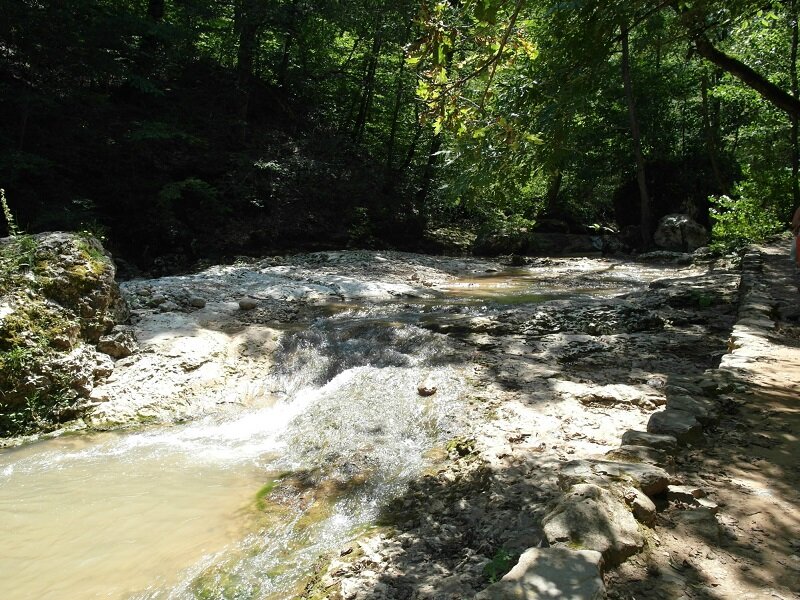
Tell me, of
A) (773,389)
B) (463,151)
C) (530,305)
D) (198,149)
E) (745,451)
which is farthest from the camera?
(198,149)

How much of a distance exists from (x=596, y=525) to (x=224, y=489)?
9.80ft

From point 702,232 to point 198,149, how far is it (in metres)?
16.3

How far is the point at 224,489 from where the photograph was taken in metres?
4.28

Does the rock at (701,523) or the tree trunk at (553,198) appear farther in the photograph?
the tree trunk at (553,198)

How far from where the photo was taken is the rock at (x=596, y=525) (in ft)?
7.61

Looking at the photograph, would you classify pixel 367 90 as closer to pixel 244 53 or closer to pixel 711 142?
pixel 244 53

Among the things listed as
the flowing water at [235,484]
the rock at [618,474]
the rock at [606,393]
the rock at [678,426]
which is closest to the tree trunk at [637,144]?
the flowing water at [235,484]

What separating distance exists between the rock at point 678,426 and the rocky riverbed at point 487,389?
12 mm

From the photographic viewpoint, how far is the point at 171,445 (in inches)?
200

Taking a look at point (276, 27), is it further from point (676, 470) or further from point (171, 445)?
point (676, 470)

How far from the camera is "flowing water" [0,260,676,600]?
10.8 ft

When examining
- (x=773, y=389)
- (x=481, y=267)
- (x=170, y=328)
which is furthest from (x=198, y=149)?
(x=773, y=389)

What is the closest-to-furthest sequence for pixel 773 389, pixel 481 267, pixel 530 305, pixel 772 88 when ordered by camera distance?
pixel 773 389, pixel 772 88, pixel 530 305, pixel 481 267

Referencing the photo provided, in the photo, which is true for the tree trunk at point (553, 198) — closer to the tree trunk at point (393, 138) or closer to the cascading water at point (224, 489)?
the tree trunk at point (393, 138)
